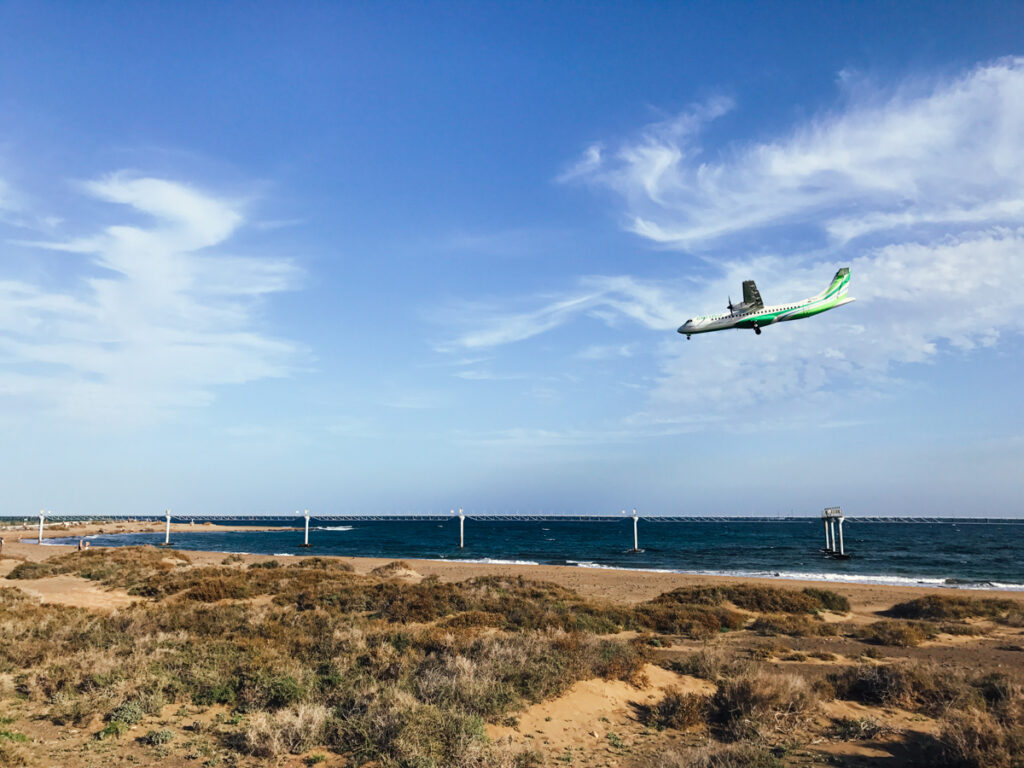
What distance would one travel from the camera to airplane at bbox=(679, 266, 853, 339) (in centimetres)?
3334

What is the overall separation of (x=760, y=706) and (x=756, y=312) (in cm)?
2512

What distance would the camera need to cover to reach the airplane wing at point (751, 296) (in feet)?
107

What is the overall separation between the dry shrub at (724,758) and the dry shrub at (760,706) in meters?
1.51

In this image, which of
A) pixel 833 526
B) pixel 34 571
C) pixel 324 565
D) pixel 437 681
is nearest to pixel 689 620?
pixel 437 681

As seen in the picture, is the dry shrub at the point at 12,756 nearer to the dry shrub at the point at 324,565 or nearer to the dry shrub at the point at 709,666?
the dry shrub at the point at 709,666

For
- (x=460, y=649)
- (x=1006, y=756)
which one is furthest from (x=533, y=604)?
(x=1006, y=756)

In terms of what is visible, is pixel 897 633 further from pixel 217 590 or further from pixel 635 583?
pixel 217 590

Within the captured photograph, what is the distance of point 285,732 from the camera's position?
10.6 meters

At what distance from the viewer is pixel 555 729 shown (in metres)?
11.8

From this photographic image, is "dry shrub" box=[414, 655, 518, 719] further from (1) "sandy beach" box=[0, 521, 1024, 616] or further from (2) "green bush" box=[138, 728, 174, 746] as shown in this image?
(1) "sandy beach" box=[0, 521, 1024, 616]

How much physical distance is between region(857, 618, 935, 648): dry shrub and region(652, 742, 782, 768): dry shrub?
44.8ft

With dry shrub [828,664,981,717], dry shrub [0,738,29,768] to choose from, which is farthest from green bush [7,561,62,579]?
dry shrub [828,664,981,717]

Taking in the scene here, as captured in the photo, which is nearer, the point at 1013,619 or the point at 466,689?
the point at 466,689

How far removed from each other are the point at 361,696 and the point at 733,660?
32.9 ft
